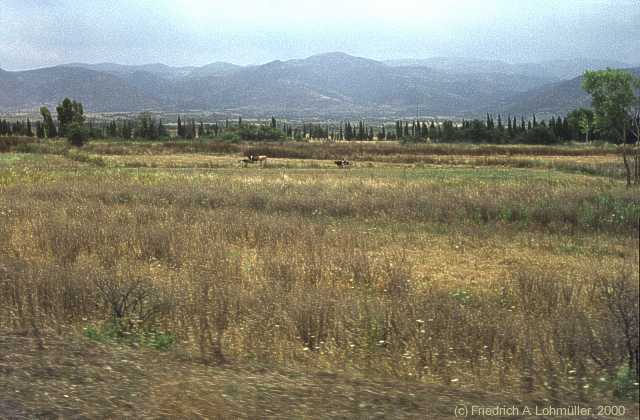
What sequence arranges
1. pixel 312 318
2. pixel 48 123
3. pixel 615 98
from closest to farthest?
pixel 312 318
pixel 615 98
pixel 48 123

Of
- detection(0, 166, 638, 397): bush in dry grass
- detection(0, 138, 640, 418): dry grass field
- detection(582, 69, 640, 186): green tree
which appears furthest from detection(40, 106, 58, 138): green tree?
detection(0, 138, 640, 418): dry grass field

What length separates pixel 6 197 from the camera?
20.6m

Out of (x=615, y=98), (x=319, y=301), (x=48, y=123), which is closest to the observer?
(x=319, y=301)

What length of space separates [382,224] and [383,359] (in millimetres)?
11725

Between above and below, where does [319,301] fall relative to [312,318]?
above

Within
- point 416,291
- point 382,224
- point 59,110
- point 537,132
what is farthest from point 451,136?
point 416,291

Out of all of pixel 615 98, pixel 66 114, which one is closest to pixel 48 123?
pixel 66 114

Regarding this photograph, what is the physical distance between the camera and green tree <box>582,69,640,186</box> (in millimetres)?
37250

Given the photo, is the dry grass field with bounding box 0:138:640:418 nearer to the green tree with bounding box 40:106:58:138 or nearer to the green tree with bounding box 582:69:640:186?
the green tree with bounding box 582:69:640:186

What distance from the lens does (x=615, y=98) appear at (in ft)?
123

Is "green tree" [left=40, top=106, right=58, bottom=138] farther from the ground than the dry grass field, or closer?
farther from the ground

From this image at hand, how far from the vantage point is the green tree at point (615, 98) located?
122 feet

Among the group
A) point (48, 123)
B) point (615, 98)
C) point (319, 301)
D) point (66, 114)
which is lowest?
point (319, 301)

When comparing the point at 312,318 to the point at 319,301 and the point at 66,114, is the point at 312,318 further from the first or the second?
the point at 66,114
